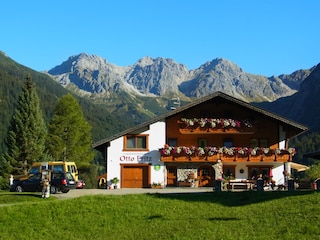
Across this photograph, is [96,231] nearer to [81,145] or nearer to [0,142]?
[81,145]

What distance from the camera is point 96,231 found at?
776 inches

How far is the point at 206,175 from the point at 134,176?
20.0 feet

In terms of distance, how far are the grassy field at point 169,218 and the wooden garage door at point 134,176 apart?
748 inches

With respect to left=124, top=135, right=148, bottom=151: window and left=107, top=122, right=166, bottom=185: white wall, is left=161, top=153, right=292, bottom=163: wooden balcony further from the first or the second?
left=124, top=135, right=148, bottom=151: window

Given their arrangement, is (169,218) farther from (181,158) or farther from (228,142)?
(228,142)

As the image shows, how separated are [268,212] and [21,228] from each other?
30.6ft

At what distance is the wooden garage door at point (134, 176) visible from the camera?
147 feet

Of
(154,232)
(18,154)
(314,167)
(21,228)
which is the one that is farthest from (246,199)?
(18,154)

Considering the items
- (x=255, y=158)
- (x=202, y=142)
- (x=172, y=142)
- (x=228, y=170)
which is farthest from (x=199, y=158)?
(x=255, y=158)

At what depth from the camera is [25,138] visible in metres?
60.9

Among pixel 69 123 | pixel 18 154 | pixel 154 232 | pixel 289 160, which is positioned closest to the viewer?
pixel 154 232

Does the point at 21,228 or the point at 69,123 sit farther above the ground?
the point at 69,123

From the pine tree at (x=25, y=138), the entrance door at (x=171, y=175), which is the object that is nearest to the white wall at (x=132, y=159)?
the entrance door at (x=171, y=175)

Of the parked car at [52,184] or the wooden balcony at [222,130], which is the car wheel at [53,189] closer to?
the parked car at [52,184]
